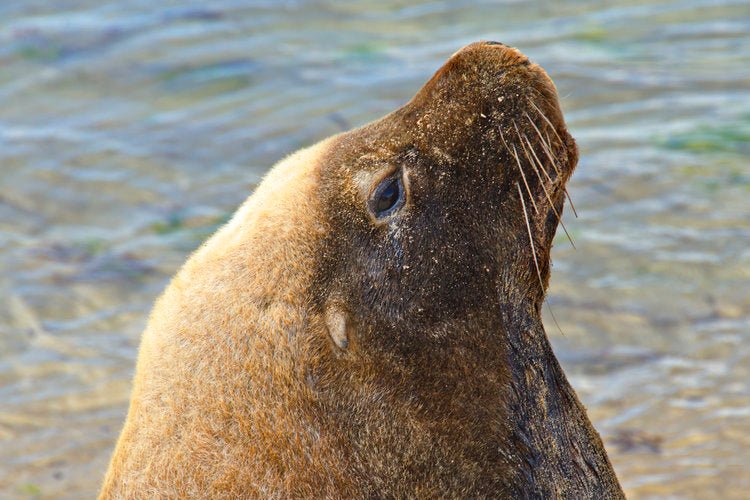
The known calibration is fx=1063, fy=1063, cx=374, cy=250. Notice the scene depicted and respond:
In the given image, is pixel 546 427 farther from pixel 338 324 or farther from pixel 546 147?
pixel 546 147

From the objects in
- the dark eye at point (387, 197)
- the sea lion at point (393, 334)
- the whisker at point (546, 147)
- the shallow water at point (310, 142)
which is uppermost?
the whisker at point (546, 147)

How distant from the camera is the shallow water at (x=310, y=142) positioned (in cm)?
545

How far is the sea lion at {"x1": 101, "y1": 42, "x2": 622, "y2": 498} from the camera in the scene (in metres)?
3.14

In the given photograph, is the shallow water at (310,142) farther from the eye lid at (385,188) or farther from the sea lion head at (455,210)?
the eye lid at (385,188)

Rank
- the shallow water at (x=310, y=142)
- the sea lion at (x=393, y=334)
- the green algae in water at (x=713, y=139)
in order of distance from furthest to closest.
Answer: the green algae in water at (x=713, y=139) < the shallow water at (x=310, y=142) < the sea lion at (x=393, y=334)

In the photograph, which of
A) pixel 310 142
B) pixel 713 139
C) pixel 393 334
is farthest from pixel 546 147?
pixel 310 142

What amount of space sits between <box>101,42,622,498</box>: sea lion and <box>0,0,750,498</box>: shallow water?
1867mm

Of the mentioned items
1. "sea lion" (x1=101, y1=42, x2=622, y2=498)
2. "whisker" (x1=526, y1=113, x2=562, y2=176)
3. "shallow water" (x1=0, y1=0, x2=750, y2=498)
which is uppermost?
"whisker" (x1=526, y1=113, x2=562, y2=176)

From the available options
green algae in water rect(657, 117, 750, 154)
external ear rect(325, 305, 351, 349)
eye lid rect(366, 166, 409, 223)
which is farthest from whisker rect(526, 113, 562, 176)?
green algae in water rect(657, 117, 750, 154)

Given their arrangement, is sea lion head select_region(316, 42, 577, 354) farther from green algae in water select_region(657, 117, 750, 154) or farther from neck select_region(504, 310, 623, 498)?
green algae in water select_region(657, 117, 750, 154)

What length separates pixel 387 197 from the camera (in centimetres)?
335

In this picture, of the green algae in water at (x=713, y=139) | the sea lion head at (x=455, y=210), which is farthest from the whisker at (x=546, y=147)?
the green algae in water at (x=713, y=139)

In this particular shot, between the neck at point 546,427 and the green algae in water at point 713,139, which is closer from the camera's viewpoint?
the neck at point 546,427

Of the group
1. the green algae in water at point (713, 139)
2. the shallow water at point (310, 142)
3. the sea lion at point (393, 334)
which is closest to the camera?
the sea lion at point (393, 334)
